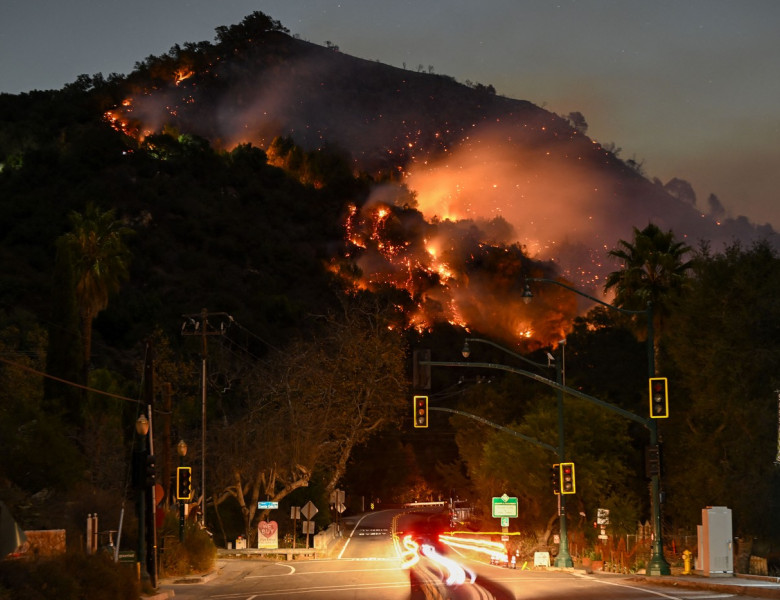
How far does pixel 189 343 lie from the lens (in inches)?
3479

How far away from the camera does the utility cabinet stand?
36.4 metres

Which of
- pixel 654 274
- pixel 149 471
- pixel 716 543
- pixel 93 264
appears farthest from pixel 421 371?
pixel 93 264

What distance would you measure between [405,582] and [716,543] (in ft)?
36.3

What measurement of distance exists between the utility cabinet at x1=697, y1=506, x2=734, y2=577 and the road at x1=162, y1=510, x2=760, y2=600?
2887 mm

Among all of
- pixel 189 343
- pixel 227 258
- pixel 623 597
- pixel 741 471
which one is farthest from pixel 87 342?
pixel 227 258

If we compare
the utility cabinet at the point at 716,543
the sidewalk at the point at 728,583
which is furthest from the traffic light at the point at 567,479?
the utility cabinet at the point at 716,543

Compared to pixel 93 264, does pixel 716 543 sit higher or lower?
lower

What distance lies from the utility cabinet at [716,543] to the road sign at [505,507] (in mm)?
18242

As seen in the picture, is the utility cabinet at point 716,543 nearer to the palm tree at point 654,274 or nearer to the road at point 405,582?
the road at point 405,582

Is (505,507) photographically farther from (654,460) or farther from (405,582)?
(405,582)

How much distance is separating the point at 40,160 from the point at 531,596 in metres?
149

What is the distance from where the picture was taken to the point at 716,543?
36844 mm

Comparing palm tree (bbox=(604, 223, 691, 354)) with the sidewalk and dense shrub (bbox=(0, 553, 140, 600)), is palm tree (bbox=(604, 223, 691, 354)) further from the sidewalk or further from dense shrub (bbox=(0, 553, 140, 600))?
dense shrub (bbox=(0, 553, 140, 600))

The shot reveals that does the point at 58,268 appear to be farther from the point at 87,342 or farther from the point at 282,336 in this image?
the point at 282,336
